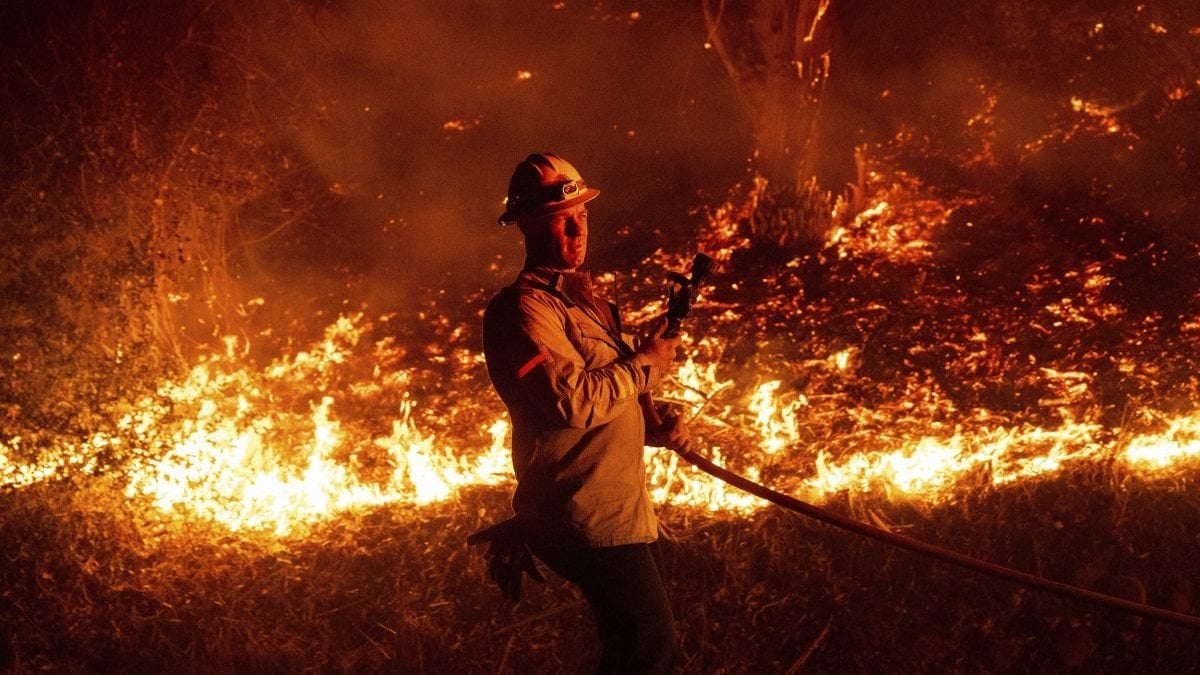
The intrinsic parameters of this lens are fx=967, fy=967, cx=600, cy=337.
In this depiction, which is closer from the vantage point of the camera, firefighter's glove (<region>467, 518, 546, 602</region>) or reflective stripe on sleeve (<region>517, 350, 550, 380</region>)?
reflective stripe on sleeve (<region>517, 350, 550, 380</region>)

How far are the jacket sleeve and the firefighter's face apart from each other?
186 millimetres

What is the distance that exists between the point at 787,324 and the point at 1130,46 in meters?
3.89

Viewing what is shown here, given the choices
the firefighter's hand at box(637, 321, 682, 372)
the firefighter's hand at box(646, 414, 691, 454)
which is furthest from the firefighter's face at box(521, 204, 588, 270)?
the firefighter's hand at box(646, 414, 691, 454)

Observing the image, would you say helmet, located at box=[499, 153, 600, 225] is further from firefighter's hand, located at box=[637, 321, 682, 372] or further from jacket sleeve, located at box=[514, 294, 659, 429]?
firefighter's hand, located at box=[637, 321, 682, 372]

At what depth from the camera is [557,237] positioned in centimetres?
320

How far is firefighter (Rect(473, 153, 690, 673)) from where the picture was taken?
2.96m

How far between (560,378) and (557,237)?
537 mm

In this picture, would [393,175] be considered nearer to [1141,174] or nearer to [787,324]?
[787,324]

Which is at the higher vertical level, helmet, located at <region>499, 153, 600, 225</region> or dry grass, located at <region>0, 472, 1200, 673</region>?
helmet, located at <region>499, 153, 600, 225</region>

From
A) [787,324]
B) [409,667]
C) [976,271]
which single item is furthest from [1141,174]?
[409,667]

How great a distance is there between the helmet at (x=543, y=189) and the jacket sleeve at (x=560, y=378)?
0.31 m

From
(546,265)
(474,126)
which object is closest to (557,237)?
(546,265)

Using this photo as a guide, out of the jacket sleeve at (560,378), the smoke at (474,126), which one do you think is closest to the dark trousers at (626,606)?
the jacket sleeve at (560,378)

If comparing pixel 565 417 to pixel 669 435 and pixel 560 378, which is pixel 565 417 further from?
pixel 669 435
